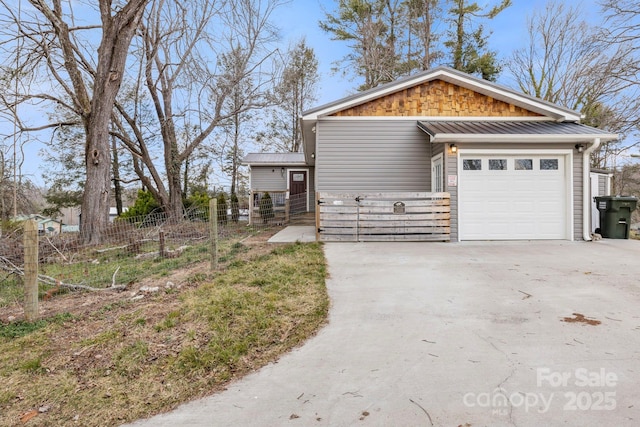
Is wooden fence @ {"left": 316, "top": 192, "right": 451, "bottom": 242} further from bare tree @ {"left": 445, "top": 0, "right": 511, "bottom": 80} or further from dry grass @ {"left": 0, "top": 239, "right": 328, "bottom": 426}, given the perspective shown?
bare tree @ {"left": 445, "top": 0, "right": 511, "bottom": 80}

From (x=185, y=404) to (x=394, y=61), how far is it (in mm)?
19765

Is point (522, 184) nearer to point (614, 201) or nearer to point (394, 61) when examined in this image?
point (614, 201)

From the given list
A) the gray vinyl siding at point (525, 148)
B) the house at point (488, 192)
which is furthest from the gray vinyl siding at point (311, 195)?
the gray vinyl siding at point (525, 148)

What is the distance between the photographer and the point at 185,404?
222 centimetres

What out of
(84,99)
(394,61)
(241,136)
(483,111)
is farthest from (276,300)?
(241,136)

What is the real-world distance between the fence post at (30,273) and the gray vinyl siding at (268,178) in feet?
46.6

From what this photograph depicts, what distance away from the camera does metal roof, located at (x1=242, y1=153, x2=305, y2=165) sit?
682 inches

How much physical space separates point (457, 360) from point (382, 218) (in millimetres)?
5299

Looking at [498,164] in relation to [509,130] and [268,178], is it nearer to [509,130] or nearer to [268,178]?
[509,130]

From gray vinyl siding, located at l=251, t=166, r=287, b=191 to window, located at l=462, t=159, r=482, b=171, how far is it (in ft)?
35.4

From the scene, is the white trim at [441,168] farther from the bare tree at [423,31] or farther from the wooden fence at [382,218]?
the bare tree at [423,31]

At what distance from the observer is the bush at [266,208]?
14.1 metres

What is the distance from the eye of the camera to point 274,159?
1784 centimetres

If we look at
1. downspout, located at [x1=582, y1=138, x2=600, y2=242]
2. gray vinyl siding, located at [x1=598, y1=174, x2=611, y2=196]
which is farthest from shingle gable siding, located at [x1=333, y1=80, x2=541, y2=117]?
gray vinyl siding, located at [x1=598, y1=174, x2=611, y2=196]
